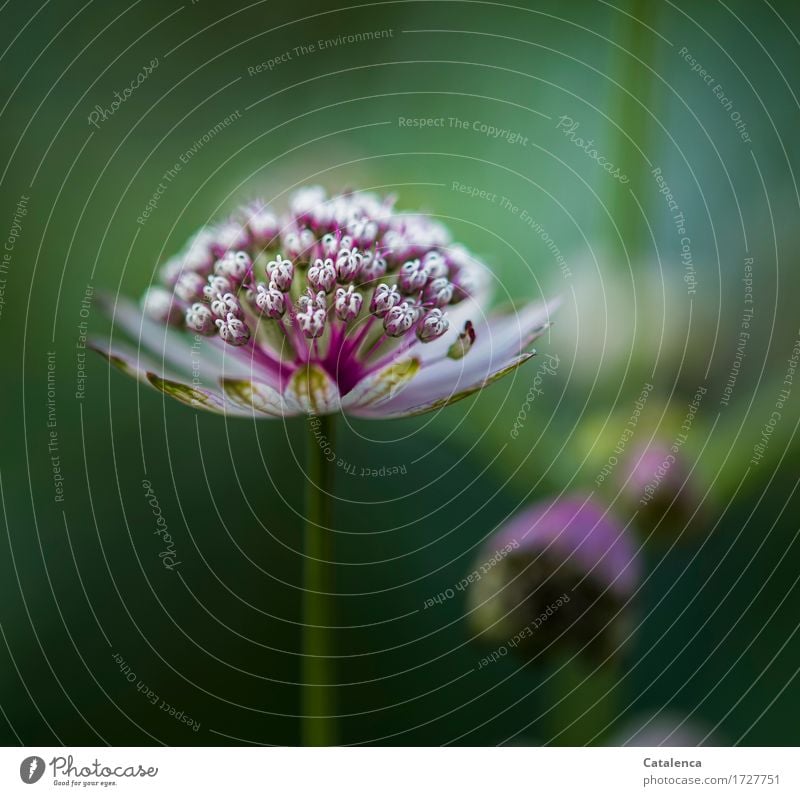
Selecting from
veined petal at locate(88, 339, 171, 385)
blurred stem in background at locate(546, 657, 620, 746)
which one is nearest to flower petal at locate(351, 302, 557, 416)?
veined petal at locate(88, 339, 171, 385)

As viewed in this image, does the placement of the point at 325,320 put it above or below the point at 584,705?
above

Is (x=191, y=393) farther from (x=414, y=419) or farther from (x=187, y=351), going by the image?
(x=414, y=419)

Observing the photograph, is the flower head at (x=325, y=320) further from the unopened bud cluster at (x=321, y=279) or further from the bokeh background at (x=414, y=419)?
the bokeh background at (x=414, y=419)

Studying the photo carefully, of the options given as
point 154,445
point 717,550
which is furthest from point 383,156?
point 717,550

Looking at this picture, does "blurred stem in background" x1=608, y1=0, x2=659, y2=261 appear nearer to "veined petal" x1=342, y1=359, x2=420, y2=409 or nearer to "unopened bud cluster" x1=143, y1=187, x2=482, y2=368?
"unopened bud cluster" x1=143, y1=187, x2=482, y2=368

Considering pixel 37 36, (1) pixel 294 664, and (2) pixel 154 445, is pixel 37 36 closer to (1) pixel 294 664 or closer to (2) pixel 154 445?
(2) pixel 154 445

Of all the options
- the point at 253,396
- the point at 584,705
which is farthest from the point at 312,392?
the point at 584,705
